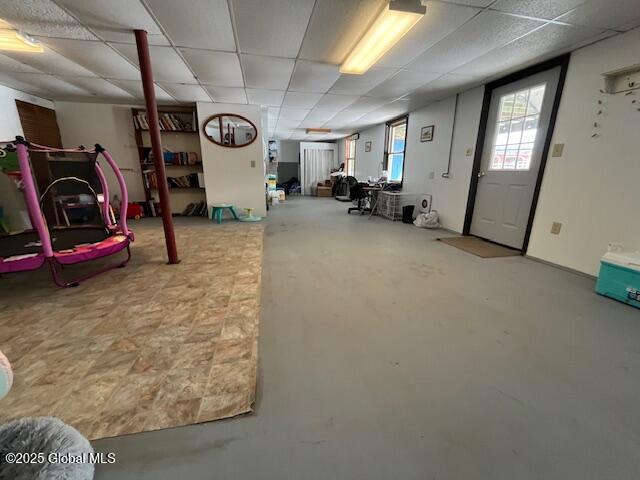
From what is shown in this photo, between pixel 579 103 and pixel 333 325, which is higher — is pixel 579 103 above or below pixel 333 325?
above

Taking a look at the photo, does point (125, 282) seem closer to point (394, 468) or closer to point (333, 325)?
point (333, 325)

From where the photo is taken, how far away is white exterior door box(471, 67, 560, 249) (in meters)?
3.09

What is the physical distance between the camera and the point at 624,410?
118 cm

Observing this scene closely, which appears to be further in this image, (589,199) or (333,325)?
(589,199)

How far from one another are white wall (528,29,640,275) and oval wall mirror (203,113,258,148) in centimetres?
471

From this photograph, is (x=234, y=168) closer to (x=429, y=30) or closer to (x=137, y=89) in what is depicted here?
(x=137, y=89)

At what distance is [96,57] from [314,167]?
8.01m

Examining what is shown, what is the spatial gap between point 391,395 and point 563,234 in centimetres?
296

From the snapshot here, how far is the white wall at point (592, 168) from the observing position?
2.35 metres

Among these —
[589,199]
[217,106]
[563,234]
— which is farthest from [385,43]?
[217,106]

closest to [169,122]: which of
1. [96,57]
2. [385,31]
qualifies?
[96,57]

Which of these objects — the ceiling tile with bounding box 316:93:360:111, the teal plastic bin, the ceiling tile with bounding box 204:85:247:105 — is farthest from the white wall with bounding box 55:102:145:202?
the teal plastic bin

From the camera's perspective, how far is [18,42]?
105 inches

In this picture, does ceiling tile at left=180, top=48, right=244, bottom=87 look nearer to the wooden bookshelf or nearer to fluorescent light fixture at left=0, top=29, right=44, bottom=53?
fluorescent light fixture at left=0, top=29, right=44, bottom=53
